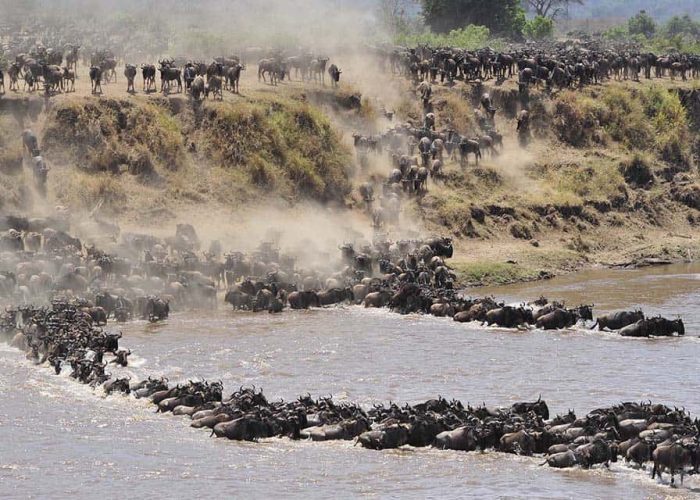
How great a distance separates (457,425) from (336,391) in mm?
4482

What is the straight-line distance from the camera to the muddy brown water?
2000 cm

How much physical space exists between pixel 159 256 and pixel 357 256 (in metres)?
5.79

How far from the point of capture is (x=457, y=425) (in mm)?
22109

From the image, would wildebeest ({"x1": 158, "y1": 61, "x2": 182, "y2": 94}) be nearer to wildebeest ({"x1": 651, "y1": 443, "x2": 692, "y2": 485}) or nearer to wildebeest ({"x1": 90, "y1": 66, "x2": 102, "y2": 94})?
wildebeest ({"x1": 90, "y1": 66, "x2": 102, "y2": 94})

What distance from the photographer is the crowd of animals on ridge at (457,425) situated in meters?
20.5

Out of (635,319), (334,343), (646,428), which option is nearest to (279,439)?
(646,428)

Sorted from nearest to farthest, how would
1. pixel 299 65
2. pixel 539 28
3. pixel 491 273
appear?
pixel 491 273
pixel 299 65
pixel 539 28

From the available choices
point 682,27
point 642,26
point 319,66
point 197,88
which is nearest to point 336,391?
point 197,88

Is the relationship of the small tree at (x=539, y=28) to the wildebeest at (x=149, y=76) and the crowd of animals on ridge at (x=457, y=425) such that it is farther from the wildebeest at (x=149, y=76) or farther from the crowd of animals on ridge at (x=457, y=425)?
the crowd of animals on ridge at (x=457, y=425)

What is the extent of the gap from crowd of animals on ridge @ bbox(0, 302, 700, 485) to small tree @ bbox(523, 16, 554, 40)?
236 feet

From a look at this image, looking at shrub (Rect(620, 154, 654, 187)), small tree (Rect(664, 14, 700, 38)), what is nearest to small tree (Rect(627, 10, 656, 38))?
small tree (Rect(664, 14, 700, 38))

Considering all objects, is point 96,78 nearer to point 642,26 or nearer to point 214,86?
point 214,86

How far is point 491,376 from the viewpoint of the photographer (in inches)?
1082

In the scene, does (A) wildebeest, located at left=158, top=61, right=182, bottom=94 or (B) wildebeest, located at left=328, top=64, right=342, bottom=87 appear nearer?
(A) wildebeest, located at left=158, top=61, right=182, bottom=94
